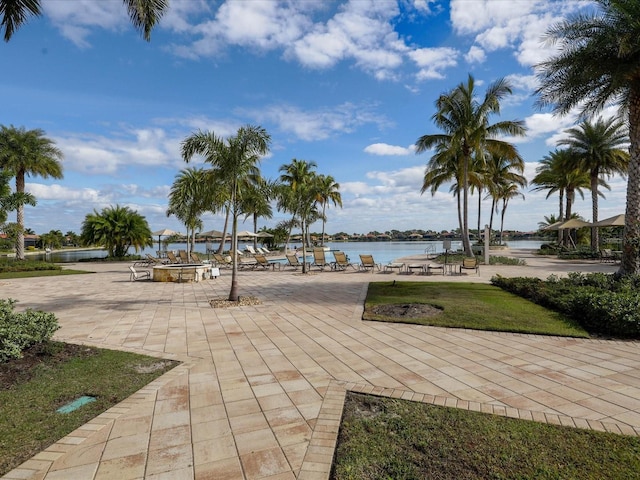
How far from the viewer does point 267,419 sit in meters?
3.34

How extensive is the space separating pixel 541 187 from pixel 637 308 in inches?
1309

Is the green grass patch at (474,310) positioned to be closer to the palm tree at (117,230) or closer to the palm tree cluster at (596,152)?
the palm tree cluster at (596,152)

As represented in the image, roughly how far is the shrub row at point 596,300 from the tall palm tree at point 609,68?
55.3 inches

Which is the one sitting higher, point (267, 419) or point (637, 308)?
point (637, 308)

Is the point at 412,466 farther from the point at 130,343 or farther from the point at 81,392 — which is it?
the point at 130,343

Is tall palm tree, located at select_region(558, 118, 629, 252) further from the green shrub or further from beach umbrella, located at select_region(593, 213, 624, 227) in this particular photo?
the green shrub

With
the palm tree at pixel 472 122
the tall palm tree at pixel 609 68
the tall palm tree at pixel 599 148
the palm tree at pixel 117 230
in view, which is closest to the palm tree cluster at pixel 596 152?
the tall palm tree at pixel 599 148

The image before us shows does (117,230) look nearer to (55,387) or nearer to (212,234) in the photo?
(212,234)

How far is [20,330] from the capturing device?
4766mm

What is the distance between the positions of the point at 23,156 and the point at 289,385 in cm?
2850

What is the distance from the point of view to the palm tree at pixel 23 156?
926 inches

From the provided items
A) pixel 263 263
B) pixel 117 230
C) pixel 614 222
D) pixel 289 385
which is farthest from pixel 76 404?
pixel 117 230

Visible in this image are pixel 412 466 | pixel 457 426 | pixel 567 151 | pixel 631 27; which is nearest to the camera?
pixel 412 466

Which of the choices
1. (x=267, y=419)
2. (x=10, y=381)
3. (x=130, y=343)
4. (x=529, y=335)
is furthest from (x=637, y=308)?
(x=10, y=381)
